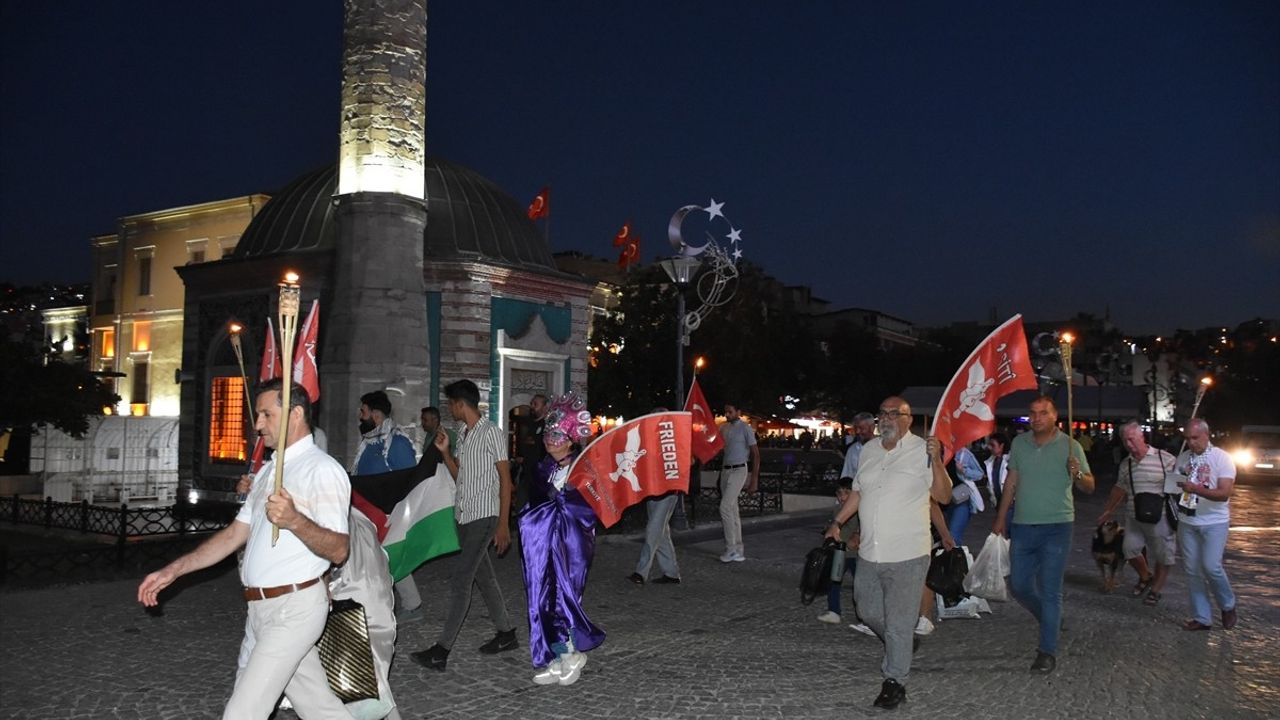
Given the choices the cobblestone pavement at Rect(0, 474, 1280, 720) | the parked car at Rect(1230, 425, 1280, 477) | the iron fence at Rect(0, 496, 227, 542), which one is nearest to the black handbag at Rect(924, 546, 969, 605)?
the cobblestone pavement at Rect(0, 474, 1280, 720)

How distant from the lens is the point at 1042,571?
6992 mm

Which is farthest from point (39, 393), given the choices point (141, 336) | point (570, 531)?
point (141, 336)

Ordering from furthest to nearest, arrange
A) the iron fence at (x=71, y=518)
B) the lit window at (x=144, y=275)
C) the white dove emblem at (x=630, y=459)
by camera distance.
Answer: the lit window at (x=144, y=275) → the iron fence at (x=71, y=518) → the white dove emblem at (x=630, y=459)

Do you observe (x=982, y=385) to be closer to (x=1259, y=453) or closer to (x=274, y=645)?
(x=274, y=645)

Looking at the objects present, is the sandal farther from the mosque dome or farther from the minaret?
the mosque dome

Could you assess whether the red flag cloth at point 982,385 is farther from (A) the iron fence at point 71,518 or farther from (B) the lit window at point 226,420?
(B) the lit window at point 226,420

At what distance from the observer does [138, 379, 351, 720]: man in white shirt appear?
3939 millimetres

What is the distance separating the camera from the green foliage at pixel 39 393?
21.0m

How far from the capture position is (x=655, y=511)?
10508mm

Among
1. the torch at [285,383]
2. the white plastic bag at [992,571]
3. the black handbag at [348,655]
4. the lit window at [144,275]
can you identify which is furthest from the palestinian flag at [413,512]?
the lit window at [144,275]

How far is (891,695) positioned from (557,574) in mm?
2236

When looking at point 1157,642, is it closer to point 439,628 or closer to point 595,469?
point 595,469

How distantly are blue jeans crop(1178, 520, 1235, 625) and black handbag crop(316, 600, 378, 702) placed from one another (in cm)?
715

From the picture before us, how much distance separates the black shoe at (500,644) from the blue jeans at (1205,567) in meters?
5.78
